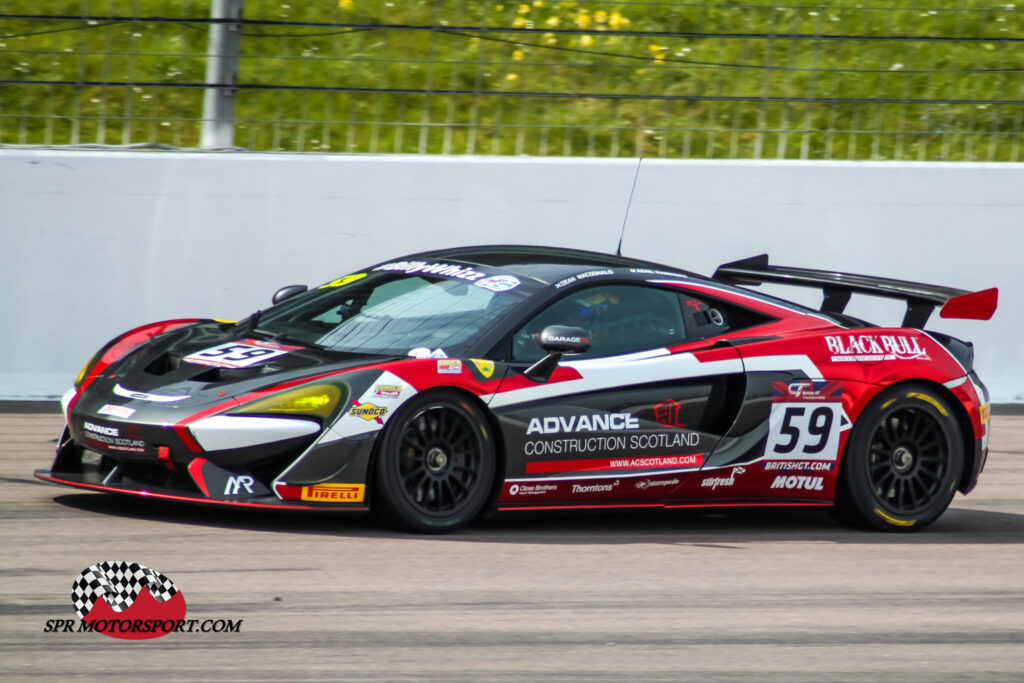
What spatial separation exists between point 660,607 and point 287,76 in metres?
6.47

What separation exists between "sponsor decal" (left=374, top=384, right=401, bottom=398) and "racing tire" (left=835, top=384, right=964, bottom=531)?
7.56 ft

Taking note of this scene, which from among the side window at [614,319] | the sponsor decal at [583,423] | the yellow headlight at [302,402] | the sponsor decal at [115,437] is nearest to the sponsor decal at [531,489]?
the sponsor decal at [583,423]

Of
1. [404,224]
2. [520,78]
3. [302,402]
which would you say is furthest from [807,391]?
[520,78]

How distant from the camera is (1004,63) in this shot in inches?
464

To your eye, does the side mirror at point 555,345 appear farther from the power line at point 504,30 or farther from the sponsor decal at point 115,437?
the power line at point 504,30

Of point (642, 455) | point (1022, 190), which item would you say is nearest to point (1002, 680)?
point (642, 455)

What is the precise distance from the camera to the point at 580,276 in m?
6.36

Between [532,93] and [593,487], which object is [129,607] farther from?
[532,93]

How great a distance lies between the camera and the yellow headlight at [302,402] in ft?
18.1

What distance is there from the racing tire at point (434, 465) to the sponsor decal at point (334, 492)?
3.5 inches

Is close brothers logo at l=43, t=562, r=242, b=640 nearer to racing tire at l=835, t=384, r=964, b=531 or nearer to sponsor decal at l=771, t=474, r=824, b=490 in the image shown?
sponsor decal at l=771, t=474, r=824, b=490

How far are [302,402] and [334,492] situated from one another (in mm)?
371

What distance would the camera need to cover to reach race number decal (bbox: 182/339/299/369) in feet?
19.4

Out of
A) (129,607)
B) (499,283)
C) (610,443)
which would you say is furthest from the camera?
(499,283)
